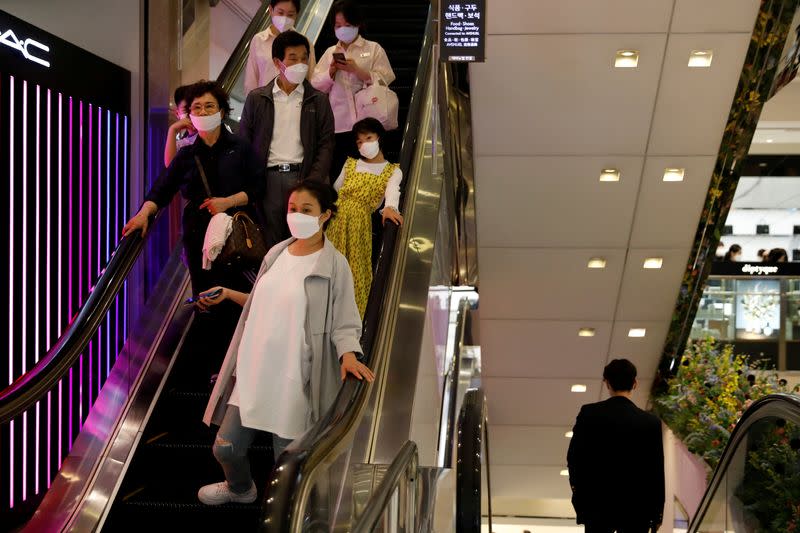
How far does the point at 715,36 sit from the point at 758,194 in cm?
1064

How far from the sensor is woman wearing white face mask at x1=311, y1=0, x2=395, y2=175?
241 inches

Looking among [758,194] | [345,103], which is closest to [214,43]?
[345,103]

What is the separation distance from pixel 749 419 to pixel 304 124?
2690 millimetres

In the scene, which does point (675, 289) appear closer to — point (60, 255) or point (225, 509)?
point (60, 255)

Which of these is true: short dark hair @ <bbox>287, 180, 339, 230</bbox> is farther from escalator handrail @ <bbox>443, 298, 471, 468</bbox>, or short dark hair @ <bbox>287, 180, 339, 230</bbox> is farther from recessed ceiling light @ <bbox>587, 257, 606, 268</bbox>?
recessed ceiling light @ <bbox>587, 257, 606, 268</bbox>

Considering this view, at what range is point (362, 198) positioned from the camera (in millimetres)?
5047

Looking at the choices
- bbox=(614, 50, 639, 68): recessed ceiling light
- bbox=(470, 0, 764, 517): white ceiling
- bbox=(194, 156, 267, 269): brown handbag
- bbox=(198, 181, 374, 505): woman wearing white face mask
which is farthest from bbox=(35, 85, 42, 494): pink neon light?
bbox=(614, 50, 639, 68): recessed ceiling light

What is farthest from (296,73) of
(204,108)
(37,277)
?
(37,277)

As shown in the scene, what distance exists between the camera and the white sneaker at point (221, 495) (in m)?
3.96

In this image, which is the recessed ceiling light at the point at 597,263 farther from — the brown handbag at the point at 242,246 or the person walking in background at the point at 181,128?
the brown handbag at the point at 242,246

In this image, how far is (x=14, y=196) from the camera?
19.2 feet

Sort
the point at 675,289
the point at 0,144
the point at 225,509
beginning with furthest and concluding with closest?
the point at 675,289 → the point at 0,144 → the point at 225,509

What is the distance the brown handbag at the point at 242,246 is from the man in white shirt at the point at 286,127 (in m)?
0.47

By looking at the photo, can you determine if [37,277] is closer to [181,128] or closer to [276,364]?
[181,128]
